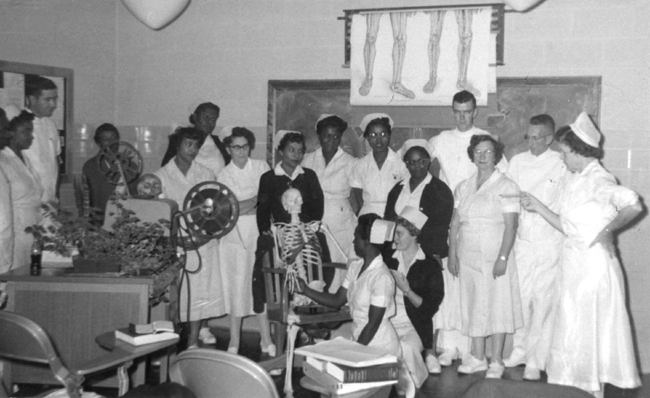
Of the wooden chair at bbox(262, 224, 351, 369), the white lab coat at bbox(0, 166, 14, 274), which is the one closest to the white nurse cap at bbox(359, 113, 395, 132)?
the wooden chair at bbox(262, 224, 351, 369)

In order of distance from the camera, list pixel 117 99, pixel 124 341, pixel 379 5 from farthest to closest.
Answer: pixel 117 99, pixel 379 5, pixel 124 341

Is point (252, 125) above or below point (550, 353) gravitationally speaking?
above

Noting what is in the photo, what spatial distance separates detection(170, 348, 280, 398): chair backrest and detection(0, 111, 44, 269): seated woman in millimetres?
3031

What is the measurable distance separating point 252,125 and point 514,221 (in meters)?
2.69

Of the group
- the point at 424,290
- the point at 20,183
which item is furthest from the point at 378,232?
the point at 20,183

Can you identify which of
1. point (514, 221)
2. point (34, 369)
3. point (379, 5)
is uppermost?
point (379, 5)

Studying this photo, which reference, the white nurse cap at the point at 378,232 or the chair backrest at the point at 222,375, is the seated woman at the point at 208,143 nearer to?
the white nurse cap at the point at 378,232

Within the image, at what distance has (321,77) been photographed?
22.8 ft

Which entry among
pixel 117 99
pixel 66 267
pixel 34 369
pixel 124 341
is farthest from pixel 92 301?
pixel 117 99

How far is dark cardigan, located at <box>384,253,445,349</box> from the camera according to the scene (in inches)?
215

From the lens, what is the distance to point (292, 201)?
18.6 feet

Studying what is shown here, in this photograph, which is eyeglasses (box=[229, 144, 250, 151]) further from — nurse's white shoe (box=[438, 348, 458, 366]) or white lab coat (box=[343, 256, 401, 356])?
nurse's white shoe (box=[438, 348, 458, 366])

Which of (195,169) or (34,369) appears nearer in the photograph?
(34,369)

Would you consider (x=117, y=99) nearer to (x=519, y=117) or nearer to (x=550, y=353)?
(x=519, y=117)
